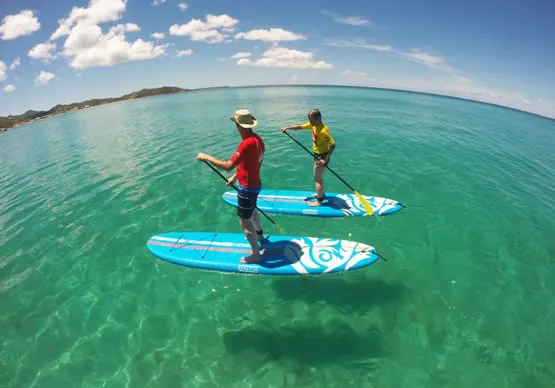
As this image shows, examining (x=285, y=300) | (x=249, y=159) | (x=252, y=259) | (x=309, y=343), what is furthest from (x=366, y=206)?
(x=249, y=159)

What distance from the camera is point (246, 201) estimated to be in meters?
7.03

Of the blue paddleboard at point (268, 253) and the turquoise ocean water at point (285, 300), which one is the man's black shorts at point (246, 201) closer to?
the blue paddleboard at point (268, 253)

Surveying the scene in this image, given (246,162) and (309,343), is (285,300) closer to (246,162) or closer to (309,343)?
(309,343)

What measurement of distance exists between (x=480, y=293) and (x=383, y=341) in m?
4.10

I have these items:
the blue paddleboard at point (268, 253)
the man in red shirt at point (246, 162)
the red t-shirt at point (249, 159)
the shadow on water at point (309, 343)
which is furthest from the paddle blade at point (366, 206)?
the red t-shirt at point (249, 159)

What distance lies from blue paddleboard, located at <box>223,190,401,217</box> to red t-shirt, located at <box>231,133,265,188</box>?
16.3 ft

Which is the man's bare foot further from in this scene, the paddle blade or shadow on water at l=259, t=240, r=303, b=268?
the paddle blade

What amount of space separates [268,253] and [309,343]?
2.83 meters

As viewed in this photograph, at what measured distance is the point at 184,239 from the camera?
31.4ft

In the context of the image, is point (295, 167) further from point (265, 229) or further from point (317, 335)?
point (317, 335)

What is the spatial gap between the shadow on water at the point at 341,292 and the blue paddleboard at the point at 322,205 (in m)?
2.92

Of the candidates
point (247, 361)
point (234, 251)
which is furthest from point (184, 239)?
point (247, 361)

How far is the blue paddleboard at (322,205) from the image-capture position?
36.3 feet

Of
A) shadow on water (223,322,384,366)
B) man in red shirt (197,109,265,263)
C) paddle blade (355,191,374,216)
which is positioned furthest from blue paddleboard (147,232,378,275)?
paddle blade (355,191,374,216)
